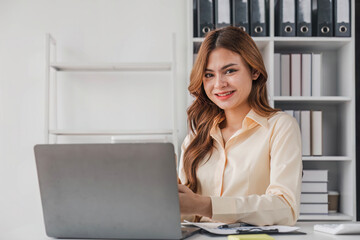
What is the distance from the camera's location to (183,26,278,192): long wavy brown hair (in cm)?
163

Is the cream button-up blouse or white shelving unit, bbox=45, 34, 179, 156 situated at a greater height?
white shelving unit, bbox=45, 34, 179, 156

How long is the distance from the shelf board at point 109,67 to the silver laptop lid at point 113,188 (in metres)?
1.81

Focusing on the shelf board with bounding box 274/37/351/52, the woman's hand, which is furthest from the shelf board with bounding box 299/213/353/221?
the woman's hand

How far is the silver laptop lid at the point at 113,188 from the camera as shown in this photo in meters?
0.91

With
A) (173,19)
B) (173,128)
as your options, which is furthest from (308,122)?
(173,19)

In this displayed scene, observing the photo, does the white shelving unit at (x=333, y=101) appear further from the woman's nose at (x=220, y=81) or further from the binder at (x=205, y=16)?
the woman's nose at (x=220, y=81)

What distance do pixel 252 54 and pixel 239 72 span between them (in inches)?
2.9

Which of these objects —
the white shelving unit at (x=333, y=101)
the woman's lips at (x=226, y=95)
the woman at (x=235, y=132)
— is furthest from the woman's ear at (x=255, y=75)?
the white shelving unit at (x=333, y=101)

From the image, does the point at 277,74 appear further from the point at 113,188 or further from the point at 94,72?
the point at 113,188

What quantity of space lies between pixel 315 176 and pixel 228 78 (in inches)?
52.2

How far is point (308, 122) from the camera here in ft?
8.96

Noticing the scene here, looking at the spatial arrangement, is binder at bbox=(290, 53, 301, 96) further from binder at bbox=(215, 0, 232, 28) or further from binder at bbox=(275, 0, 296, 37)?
binder at bbox=(215, 0, 232, 28)

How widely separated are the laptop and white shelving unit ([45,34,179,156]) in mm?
1713

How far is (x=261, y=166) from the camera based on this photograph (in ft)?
5.08
